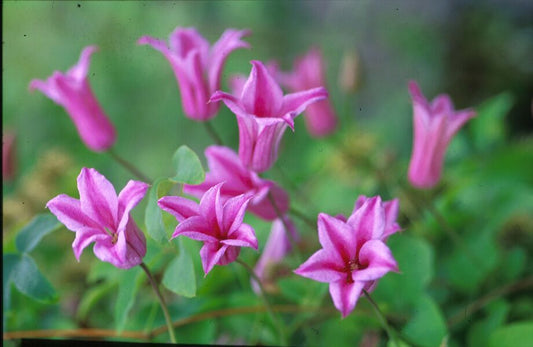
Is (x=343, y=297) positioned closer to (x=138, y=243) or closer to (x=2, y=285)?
(x=138, y=243)

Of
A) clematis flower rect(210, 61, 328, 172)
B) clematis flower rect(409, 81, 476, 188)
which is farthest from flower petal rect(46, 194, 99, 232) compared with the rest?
clematis flower rect(409, 81, 476, 188)

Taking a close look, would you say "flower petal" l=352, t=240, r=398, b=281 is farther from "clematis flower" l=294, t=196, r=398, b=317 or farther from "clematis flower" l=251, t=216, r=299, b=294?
"clematis flower" l=251, t=216, r=299, b=294

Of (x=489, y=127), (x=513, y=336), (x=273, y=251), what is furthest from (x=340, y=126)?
(x=513, y=336)

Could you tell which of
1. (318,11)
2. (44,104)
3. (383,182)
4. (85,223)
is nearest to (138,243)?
(85,223)

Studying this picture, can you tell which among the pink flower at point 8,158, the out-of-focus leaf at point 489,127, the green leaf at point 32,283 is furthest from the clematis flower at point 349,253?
the pink flower at point 8,158

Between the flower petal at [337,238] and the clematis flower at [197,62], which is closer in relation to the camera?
the flower petal at [337,238]

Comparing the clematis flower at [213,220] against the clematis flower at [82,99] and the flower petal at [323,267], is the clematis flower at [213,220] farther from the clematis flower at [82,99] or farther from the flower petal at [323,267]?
the clematis flower at [82,99]
